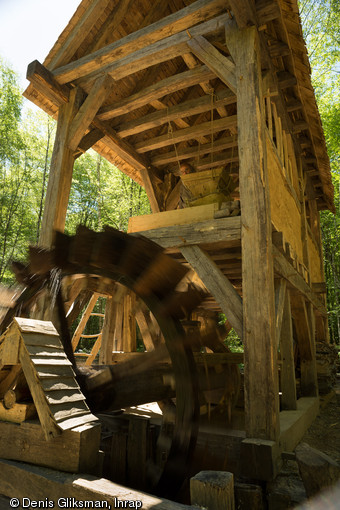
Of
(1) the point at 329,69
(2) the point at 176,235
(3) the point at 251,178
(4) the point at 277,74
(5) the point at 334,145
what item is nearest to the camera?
(3) the point at 251,178

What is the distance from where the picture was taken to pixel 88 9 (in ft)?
16.6

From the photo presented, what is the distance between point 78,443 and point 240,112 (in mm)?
3680

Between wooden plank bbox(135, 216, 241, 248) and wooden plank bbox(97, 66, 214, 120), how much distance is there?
2288 millimetres

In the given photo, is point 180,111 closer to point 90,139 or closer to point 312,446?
point 90,139

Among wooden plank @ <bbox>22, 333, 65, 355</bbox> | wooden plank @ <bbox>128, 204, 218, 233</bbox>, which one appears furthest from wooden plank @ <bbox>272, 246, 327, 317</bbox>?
wooden plank @ <bbox>22, 333, 65, 355</bbox>

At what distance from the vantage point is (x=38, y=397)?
2.11m

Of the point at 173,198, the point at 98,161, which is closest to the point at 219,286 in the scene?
the point at 173,198

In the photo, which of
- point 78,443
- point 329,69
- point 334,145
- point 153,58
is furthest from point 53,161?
point 329,69

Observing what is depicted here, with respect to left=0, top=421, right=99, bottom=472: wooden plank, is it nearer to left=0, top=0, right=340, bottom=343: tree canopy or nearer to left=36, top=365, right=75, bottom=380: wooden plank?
left=36, top=365, right=75, bottom=380: wooden plank

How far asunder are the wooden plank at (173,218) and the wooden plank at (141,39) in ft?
7.58

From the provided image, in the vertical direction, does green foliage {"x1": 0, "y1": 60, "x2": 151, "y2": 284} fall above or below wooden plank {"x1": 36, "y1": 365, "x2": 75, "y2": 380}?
above

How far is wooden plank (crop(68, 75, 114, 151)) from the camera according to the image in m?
5.04

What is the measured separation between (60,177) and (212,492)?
4472 mm

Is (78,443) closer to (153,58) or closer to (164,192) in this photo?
(153,58)
